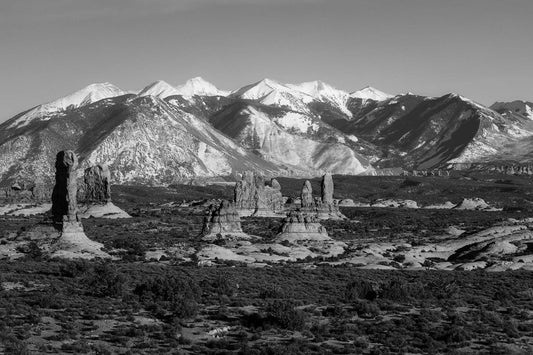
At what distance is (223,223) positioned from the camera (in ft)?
320

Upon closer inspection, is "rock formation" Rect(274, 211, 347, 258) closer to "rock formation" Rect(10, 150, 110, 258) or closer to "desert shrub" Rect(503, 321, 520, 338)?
"rock formation" Rect(10, 150, 110, 258)

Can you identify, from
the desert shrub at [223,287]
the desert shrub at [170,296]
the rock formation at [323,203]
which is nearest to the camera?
the desert shrub at [170,296]

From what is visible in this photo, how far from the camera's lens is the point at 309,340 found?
40406mm

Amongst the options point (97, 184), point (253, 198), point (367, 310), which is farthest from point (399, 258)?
point (253, 198)

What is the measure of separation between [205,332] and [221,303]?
26.0ft

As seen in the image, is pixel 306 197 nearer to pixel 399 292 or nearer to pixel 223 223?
pixel 223 223

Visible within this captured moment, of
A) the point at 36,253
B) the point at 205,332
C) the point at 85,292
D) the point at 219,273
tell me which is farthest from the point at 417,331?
the point at 36,253

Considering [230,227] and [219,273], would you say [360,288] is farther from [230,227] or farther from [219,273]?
[230,227]

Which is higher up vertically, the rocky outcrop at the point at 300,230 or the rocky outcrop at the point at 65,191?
the rocky outcrop at the point at 65,191

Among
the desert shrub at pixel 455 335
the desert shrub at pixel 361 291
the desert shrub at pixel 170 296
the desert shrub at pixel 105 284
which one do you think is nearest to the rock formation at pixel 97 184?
the desert shrub at pixel 105 284

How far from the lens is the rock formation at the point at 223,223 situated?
96.8 m

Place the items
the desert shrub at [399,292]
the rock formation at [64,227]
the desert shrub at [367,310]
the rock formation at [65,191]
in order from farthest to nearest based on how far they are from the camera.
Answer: the rock formation at [65,191], the rock formation at [64,227], the desert shrub at [399,292], the desert shrub at [367,310]

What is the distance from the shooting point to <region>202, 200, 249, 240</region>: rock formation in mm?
96812

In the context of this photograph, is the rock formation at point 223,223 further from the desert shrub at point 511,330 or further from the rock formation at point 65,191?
the desert shrub at point 511,330
